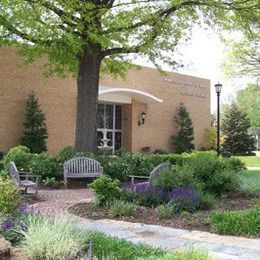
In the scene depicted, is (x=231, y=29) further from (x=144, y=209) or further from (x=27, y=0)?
A: (x=144, y=209)

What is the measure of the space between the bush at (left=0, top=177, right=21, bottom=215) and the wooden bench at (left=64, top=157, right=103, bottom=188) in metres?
7.07

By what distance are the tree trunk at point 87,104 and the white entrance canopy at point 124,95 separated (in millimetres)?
8812

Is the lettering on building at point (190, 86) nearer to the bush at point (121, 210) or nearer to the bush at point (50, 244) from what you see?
the bush at point (121, 210)

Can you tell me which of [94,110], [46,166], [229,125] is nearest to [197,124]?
[229,125]

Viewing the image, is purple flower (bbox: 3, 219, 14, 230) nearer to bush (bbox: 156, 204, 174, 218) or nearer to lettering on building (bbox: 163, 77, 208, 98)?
bush (bbox: 156, 204, 174, 218)

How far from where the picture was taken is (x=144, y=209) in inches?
369

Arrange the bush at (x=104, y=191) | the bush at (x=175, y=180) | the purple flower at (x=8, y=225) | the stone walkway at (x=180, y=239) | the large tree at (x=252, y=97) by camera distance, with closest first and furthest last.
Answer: the purple flower at (x=8, y=225) < the stone walkway at (x=180, y=239) < the bush at (x=104, y=191) < the bush at (x=175, y=180) < the large tree at (x=252, y=97)

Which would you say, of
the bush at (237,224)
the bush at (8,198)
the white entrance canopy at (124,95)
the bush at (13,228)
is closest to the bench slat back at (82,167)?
the bush at (8,198)

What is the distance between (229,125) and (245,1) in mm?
27330

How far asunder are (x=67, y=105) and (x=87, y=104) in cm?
889

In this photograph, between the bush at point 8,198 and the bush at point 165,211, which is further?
the bush at point 165,211

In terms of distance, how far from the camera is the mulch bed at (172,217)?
808cm

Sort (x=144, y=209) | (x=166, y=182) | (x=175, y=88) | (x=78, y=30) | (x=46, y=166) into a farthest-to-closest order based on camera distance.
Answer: (x=175, y=88) < (x=78, y=30) < (x=46, y=166) < (x=166, y=182) < (x=144, y=209)

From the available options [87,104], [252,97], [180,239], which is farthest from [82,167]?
[252,97]
